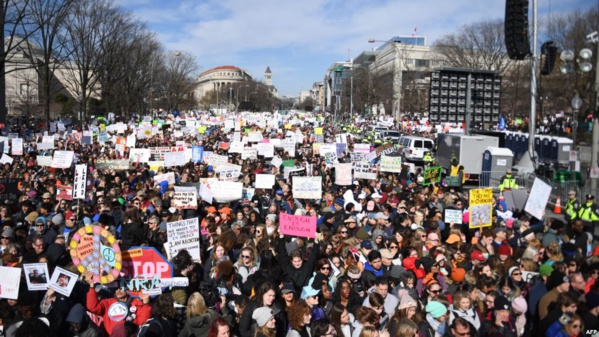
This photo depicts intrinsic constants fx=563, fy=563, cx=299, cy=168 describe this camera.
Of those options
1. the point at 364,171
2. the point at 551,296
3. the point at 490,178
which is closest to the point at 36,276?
the point at 551,296

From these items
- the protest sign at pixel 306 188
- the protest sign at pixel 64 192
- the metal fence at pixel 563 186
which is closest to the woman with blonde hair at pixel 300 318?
the protest sign at pixel 306 188

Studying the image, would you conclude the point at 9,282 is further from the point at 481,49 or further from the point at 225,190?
the point at 481,49

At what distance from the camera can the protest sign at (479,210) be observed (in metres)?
10.1

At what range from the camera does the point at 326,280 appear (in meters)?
6.68

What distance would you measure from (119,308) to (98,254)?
1.14m

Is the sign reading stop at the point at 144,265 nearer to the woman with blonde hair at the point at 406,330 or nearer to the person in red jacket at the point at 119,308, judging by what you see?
the person in red jacket at the point at 119,308

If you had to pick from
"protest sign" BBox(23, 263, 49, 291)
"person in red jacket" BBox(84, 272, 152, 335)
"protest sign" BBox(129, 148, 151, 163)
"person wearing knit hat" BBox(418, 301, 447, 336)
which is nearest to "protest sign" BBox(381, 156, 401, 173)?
"protest sign" BBox(129, 148, 151, 163)

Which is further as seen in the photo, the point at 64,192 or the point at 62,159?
the point at 62,159

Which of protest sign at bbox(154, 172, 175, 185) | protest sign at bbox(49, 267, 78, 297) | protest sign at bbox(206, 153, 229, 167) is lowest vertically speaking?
protest sign at bbox(49, 267, 78, 297)

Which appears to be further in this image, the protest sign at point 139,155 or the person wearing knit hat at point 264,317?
the protest sign at point 139,155

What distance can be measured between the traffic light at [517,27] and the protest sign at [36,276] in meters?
17.6

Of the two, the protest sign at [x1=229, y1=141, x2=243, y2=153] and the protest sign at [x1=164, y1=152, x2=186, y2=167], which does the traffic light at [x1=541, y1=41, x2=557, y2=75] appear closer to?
the protest sign at [x1=229, y1=141, x2=243, y2=153]

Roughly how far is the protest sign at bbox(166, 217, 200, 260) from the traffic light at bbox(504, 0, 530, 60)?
601 inches

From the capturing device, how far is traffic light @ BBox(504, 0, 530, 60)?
63.0 ft
